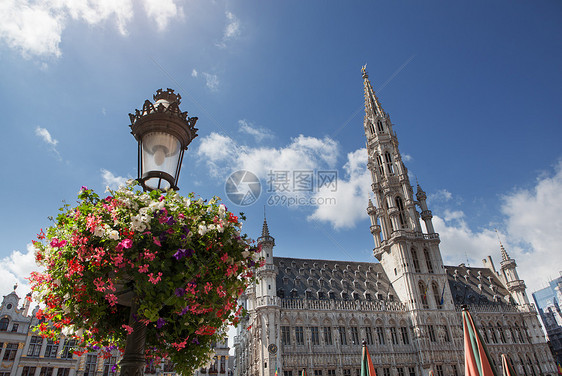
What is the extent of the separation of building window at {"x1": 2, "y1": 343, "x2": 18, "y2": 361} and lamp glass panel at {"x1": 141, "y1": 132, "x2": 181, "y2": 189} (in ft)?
128

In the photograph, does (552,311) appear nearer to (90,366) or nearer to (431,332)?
(431,332)

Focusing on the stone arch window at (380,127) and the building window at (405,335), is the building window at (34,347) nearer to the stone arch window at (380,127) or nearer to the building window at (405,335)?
the building window at (405,335)

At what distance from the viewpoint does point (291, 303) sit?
41.0m

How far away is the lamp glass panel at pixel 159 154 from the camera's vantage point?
4.97 m

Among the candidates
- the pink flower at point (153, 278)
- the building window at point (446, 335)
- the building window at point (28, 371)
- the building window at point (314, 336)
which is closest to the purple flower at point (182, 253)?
the pink flower at point (153, 278)

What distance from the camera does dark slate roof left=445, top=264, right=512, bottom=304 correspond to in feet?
174

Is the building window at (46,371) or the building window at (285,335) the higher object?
the building window at (285,335)

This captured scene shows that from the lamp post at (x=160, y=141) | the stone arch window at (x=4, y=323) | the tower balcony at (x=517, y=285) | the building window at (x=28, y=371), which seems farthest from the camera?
the tower balcony at (x=517, y=285)

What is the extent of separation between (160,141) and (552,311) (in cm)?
11887

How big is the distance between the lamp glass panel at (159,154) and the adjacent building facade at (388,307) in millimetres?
33097

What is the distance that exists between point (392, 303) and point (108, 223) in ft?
155

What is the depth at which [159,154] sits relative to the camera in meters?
5.05

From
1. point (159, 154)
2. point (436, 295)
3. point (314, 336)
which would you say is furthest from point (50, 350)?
point (436, 295)

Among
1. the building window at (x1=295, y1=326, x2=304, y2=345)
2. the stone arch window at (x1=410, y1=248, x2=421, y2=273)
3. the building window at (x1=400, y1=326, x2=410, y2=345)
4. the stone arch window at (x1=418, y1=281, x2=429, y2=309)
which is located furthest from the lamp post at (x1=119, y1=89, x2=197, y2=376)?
the stone arch window at (x1=410, y1=248, x2=421, y2=273)
